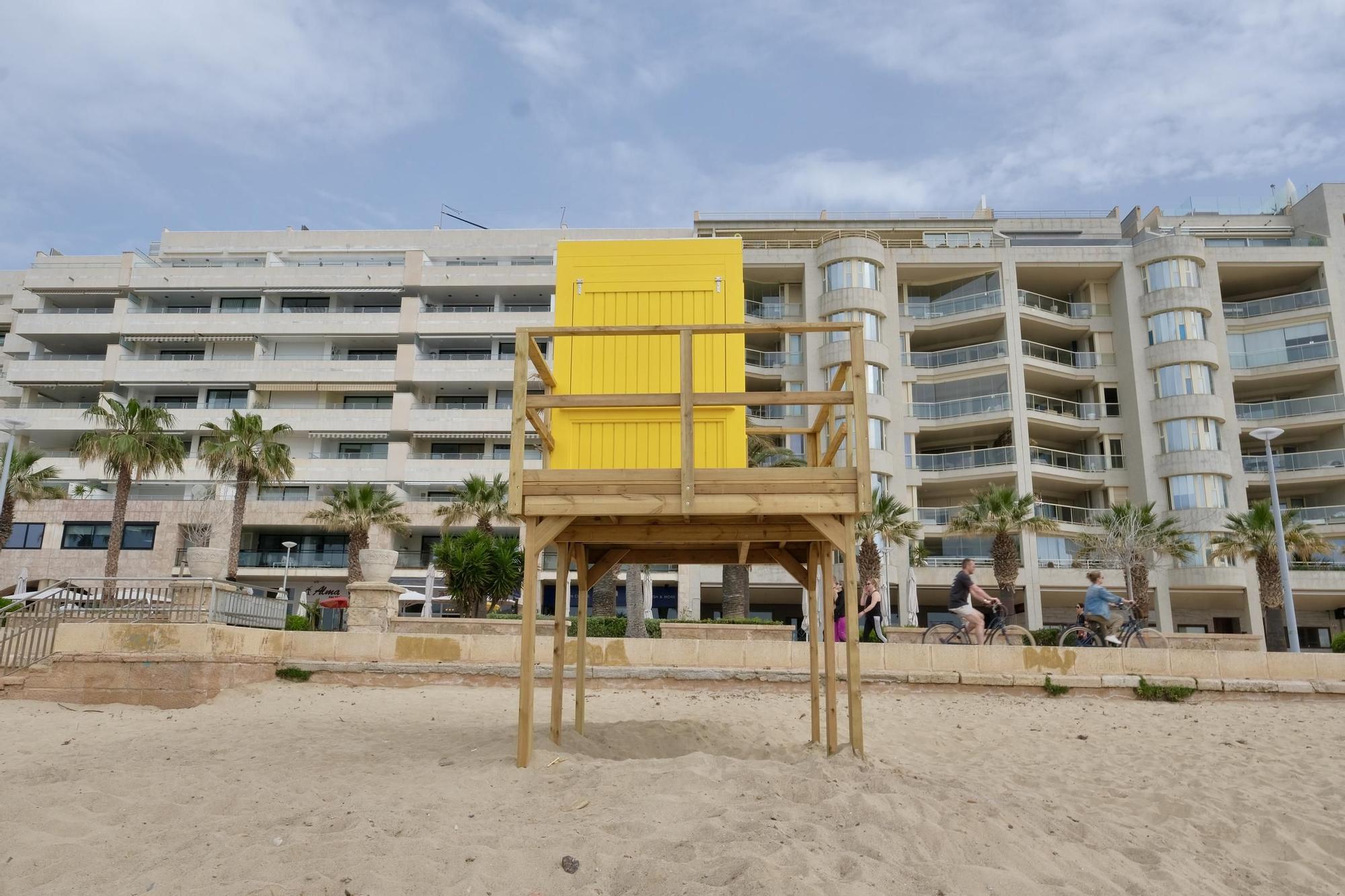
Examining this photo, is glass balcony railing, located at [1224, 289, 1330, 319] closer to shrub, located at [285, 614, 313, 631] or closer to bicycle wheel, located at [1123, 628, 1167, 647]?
bicycle wheel, located at [1123, 628, 1167, 647]

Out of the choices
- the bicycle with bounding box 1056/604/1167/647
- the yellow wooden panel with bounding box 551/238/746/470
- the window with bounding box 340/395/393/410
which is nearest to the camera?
the yellow wooden panel with bounding box 551/238/746/470

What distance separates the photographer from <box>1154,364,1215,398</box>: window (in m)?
42.7

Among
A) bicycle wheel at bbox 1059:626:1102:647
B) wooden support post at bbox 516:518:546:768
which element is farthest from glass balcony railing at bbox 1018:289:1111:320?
wooden support post at bbox 516:518:546:768

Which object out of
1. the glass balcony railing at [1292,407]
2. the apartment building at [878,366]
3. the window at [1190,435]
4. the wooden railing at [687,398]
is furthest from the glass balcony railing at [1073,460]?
the wooden railing at [687,398]

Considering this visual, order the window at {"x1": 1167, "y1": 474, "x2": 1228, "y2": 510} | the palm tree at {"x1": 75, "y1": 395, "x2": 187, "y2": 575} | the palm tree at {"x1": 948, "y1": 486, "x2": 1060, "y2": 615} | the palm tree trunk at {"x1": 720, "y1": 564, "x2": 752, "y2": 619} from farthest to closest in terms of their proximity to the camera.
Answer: the window at {"x1": 1167, "y1": 474, "x2": 1228, "y2": 510}
the palm tree at {"x1": 75, "y1": 395, "x2": 187, "y2": 575}
the palm tree at {"x1": 948, "y1": 486, "x2": 1060, "y2": 615}
the palm tree trunk at {"x1": 720, "y1": 564, "x2": 752, "y2": 619}

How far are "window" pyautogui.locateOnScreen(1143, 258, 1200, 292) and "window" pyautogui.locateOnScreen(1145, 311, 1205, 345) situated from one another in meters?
1.38

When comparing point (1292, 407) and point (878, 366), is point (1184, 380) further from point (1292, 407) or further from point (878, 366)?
point (878, 366)

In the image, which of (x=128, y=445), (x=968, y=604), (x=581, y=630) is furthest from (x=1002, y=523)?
(x=128, y=445)

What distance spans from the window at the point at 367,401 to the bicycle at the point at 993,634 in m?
42.2

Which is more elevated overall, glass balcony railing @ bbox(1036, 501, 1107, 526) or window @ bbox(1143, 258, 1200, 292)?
window @ bbox(1143, 258, 1200, 292)

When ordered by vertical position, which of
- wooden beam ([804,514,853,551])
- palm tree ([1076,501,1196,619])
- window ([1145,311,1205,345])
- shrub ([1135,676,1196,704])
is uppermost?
window ([1145,311,1205,345])

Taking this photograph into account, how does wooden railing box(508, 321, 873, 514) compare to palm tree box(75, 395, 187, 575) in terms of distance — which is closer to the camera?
wooden railing box(508, 321, 873, 514)

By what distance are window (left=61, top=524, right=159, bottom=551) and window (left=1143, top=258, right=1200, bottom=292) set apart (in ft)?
170

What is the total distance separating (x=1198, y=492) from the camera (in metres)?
41.3
